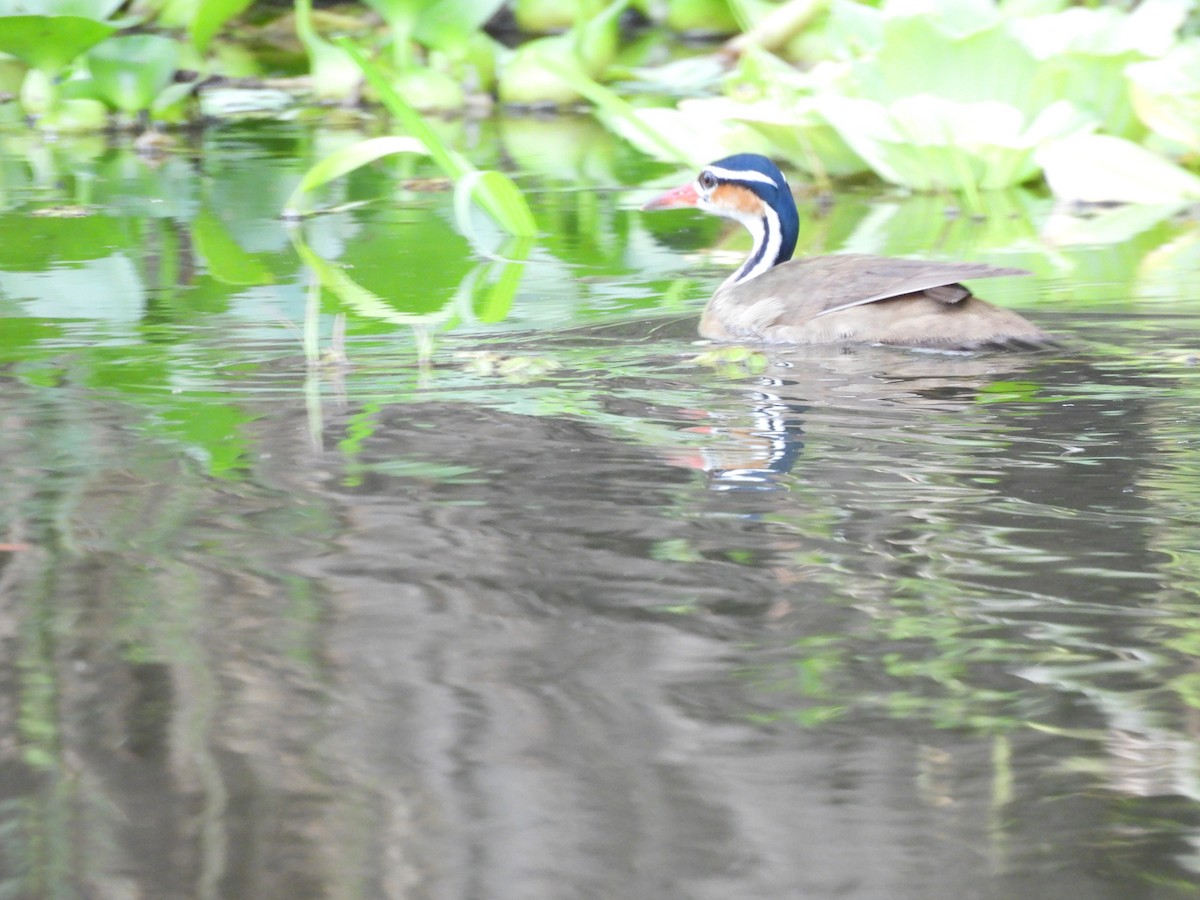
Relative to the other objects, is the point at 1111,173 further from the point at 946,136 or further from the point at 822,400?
the point at 822,400

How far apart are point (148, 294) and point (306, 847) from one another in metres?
4.16

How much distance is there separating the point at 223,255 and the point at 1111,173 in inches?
171

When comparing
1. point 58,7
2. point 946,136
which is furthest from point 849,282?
point 58,7

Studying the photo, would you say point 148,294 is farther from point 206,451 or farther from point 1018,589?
point 1018,589

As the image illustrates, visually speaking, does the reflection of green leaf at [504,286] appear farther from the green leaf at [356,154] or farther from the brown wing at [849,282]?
the brown wing at [849,282]

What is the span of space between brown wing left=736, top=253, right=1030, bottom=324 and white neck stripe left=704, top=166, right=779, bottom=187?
0.72m

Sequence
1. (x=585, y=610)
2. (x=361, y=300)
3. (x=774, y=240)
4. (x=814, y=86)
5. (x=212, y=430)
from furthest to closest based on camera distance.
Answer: (x=814, y=86), (x=774, y=240), (x=361, y=300), (x=212, y=430), (x=585, y=610)

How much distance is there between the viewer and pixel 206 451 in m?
3.97

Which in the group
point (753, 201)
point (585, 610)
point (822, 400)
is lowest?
point (585, 610)

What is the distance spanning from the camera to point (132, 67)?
34.7 feet

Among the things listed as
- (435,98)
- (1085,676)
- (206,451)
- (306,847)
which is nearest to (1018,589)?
(1085,676)

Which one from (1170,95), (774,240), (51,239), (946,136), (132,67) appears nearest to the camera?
(774,240)

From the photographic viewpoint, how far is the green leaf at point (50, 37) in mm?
9969

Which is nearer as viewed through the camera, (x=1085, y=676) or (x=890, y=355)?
(x=1085, y=676)
